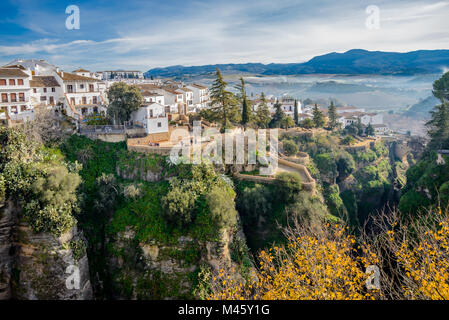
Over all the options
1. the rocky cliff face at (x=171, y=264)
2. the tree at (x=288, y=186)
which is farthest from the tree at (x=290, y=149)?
the rocky cliff face at (x=171, y=264)

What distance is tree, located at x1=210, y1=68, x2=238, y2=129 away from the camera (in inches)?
1390

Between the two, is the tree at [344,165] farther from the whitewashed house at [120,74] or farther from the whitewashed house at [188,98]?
the whitewashed house at [120,74]

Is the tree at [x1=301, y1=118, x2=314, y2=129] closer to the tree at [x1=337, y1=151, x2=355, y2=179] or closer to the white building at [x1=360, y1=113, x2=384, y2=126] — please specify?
the tree at [x1=337, y1=151, x2=355, y2=179]

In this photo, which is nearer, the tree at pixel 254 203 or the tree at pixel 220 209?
the tree at pixel 220 209

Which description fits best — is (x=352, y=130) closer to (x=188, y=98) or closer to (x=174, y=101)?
(x=188, y=98)

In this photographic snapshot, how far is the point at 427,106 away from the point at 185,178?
415 ft

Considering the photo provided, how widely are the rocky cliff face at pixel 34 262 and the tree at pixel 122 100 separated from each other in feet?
47.3

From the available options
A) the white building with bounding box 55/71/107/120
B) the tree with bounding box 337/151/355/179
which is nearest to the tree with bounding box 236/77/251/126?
the tree with bounding box 337/151/355/179

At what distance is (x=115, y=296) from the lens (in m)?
24.2

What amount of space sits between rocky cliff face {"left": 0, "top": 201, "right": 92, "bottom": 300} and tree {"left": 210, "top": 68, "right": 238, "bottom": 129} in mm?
20925

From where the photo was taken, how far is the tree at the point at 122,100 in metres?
32.4

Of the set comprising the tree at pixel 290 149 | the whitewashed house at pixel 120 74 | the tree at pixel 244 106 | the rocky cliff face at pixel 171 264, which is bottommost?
the rocky cliff face at pixel 171 264

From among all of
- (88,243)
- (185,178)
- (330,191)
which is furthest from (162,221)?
(330,191)

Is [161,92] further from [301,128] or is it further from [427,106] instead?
[427,106]
